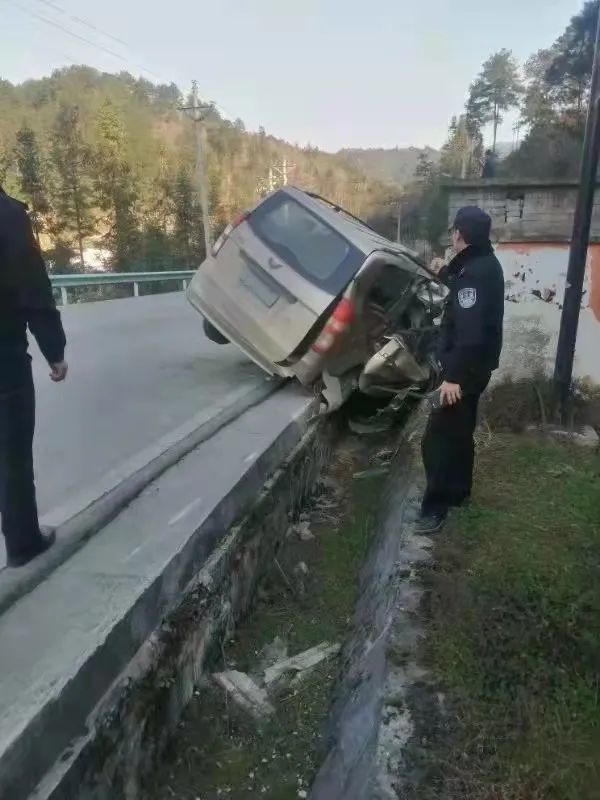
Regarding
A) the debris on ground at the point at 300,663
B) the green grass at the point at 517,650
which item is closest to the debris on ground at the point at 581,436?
the green grass at the point at 517,650

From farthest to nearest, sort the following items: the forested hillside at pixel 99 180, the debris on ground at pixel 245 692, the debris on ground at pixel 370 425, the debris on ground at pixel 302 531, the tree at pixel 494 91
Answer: the tree at pixel 494 91
the forested hillside at pixel 99 180
the debris on ground at pixel 370 425
the debris on ground at pixel 302 531
the debris on ground at pixel 245 692

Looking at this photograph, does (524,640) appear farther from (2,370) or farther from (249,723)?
(2,370)

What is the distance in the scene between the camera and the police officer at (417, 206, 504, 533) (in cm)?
330

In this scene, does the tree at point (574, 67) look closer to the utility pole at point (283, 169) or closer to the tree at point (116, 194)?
the tree at point (116, 194)

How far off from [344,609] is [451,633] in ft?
3.72

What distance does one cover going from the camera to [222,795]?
2400 millimetres

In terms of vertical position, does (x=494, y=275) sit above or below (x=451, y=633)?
above

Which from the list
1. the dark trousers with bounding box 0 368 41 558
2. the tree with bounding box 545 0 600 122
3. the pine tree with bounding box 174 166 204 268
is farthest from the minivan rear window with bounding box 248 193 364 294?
the pine tree with bounding box 174 166 204 268

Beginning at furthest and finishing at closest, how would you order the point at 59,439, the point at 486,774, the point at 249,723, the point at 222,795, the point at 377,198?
Result: the point at 377,198
the point at 59,439
the point at 249,723
the point at 222,795
the point at 486,774

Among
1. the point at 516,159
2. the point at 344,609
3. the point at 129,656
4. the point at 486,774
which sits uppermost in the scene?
the point at 516,159

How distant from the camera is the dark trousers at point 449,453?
11.7 feet

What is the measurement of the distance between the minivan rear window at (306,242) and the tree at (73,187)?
2937cm

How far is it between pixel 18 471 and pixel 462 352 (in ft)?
7.21

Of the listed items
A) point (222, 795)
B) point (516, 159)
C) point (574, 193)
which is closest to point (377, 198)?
point (516, 159)
